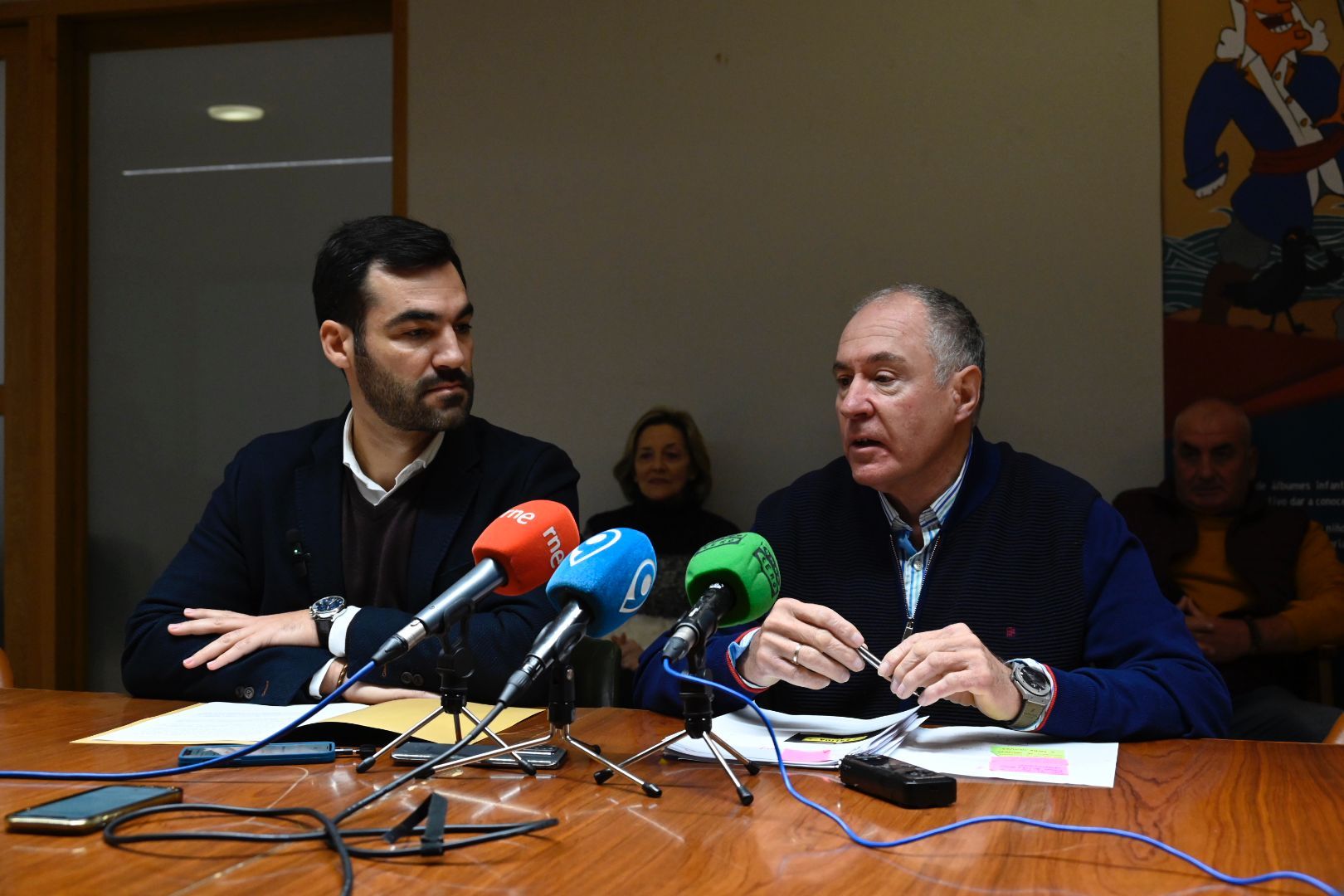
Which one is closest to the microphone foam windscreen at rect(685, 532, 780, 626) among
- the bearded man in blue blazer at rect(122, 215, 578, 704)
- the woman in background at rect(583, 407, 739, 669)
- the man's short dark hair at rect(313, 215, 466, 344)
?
the bearded man in blue blazer at rect(122, 215, 578, 704)

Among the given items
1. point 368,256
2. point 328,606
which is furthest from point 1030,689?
point 368,256

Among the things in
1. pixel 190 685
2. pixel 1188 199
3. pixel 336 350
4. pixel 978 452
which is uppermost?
pixel 1188 199

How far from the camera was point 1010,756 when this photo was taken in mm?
1472

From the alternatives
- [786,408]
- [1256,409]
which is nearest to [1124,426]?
[1256,409]

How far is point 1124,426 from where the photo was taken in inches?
155

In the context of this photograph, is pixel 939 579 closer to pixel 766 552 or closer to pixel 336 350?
pixel 766 552

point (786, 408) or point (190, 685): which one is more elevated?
point (786, 408)

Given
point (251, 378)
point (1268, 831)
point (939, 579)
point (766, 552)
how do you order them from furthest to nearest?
point (251, 378)
point (939, 579)
point (766, 552)
point (1268, 831)

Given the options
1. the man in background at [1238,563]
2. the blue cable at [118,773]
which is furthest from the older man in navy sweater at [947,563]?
the man in background at [1238,563]

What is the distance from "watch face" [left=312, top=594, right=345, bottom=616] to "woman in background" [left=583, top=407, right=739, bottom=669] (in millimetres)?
2025

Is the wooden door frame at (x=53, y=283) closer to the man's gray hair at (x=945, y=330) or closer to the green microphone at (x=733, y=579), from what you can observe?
the man's gray hair at (x=945, y=330)

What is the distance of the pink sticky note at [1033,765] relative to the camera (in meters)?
1.40

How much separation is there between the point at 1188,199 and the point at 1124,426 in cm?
75

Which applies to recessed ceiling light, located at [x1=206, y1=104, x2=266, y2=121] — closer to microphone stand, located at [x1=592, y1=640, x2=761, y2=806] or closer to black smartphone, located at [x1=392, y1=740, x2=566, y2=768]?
black smartphone, located at [x1=392, y1=740, x2=566, y2=768]
